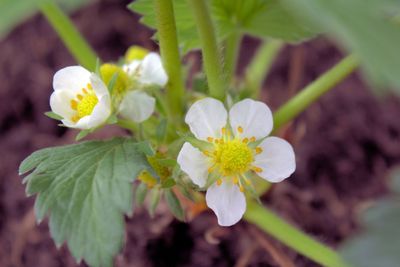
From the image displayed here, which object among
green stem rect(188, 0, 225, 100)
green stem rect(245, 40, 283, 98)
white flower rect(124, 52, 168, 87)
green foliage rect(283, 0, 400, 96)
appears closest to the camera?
green foliage rect(283, 0, 400, 96)

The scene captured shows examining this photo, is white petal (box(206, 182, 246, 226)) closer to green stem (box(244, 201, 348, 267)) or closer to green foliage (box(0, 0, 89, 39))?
green stem (box(244, 201, 348, 267))

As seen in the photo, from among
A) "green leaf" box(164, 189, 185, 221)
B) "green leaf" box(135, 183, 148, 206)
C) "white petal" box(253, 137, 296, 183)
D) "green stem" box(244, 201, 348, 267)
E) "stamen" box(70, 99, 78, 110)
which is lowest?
"green stem" box(244, 201, 348, 267)

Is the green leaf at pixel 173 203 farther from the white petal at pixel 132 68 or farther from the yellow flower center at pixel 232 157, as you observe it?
the white petal at pixel 132 68

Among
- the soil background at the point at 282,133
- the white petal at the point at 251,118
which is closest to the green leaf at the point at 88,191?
the white petal at the point at 251,118

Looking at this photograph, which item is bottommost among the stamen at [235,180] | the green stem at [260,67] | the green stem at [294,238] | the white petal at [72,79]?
the green stem at [294,238]

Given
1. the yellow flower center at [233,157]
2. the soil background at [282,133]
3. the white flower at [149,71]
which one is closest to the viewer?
the yellow flower center at [233,157]

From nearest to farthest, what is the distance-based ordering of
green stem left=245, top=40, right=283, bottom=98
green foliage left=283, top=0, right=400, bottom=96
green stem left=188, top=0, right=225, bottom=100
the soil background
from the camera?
green foliage left=283, top=0, right=400, bottom=96 < green stem left=188, top=0, right=225, bottom=100 < the soil background < green stem left=245, top=40, right=283, bottom=98

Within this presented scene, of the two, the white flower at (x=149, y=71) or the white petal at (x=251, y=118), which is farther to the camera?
the white flower at (x=149, y=71)

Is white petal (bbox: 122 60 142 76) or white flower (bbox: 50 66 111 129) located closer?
white flower (bbox: 50 66 111 129)

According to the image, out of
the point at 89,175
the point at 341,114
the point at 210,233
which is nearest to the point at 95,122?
the point at 89,175

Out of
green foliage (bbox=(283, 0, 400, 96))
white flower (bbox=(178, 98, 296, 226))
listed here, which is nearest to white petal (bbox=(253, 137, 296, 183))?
white flower (bbox=(178, 98, 296, 226))
